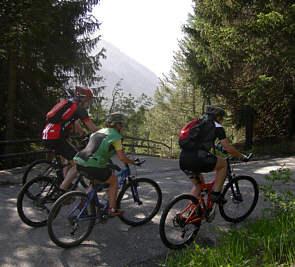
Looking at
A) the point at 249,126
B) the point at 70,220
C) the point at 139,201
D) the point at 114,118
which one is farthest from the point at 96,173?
the point at 249,126

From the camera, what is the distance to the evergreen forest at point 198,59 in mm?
11469

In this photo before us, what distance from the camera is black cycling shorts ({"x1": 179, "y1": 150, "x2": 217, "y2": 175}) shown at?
418cm

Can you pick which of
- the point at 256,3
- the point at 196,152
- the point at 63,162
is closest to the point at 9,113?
the point at 63,162

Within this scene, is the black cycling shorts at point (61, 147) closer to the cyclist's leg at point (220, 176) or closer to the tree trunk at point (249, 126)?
the cyclist's leg at point (220, 176)

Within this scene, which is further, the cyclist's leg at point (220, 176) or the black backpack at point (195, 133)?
the cyclist's leg at point (220, 176)

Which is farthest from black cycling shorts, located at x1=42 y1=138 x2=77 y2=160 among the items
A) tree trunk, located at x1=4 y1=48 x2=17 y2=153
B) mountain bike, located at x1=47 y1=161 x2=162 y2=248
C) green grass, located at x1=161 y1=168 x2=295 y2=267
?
tree trunk, located at x1=4 y1=48 x2=17 y2=153

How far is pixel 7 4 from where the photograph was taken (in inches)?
343

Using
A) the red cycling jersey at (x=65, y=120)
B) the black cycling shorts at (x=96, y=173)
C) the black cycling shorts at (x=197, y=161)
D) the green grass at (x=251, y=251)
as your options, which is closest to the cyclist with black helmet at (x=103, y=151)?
the black cycling shorts at (x=96, y=173)

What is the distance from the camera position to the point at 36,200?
16.1 feet

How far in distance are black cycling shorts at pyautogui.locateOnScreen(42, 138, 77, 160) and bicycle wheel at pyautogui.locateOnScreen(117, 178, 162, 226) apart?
131 cm

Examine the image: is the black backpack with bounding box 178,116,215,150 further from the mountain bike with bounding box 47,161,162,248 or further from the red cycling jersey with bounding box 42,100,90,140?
the red cycling jersey with bounding box 42,100,90,140

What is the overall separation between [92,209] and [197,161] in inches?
63.8

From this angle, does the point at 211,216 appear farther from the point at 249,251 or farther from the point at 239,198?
the point at 249,251

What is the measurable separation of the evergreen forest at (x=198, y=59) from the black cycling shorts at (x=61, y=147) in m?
5.43
